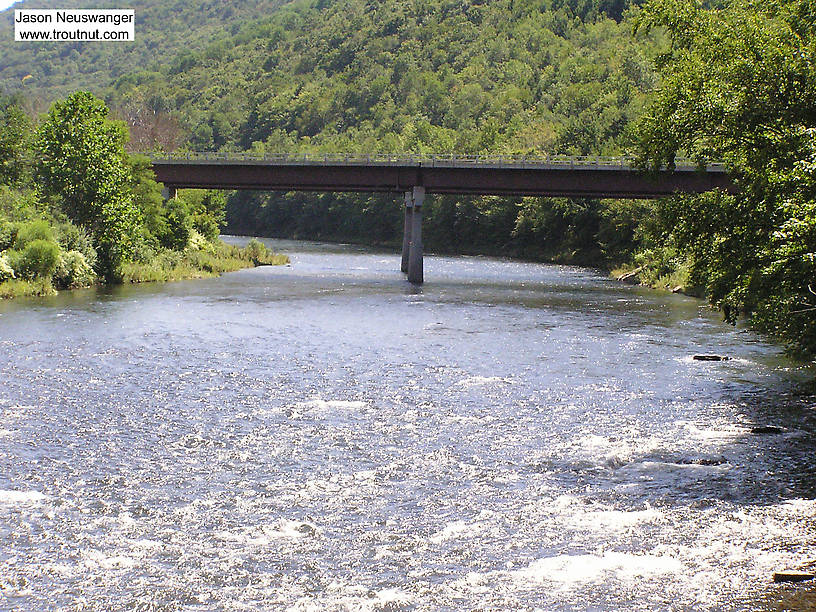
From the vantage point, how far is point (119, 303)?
66000 millimetres

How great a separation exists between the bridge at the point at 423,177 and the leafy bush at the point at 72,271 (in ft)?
80.7

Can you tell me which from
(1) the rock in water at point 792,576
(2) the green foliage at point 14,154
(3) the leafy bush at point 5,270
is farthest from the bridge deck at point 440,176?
(1) the rock in water at point 792,576

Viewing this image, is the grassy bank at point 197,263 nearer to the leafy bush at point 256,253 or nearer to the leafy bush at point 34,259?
the leafy bush at point 256,253

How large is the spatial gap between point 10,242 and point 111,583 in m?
58.1

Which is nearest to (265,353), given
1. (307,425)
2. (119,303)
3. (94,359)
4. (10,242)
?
(94,359)

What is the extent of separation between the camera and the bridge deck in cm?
9262

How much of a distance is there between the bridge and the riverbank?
25.9 feet

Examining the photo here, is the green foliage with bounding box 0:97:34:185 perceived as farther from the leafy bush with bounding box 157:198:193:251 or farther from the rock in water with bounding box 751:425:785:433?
the rock in water with bounding box 751:425:785:433

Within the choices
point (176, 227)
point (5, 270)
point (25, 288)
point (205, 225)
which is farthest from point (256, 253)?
point (5, 270)

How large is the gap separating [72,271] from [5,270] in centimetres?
776

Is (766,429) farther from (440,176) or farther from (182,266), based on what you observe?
(182,266)

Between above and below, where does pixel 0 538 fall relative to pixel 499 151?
below

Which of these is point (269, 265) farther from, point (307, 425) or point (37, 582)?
point (37, 582)

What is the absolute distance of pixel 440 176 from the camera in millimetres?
95562
